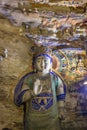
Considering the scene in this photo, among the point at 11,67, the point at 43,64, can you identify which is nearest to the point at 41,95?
the point at 43,64

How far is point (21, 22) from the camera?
398 cm

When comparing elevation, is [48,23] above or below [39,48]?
above

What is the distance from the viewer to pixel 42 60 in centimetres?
401

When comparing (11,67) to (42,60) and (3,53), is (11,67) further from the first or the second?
(42,60)

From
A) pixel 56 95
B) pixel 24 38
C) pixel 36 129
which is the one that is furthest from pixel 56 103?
pixel 24 38

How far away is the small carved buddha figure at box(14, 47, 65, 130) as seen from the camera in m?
3.75

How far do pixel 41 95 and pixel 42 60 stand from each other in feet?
1.88

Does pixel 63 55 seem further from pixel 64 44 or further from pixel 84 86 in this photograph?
pixel 84 86

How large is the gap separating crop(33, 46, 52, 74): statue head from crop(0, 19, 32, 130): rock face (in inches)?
4.5

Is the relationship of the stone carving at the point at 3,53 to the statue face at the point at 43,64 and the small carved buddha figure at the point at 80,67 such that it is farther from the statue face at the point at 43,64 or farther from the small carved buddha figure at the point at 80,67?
the small carved buddha figure at the point at 80,67

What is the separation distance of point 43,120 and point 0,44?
4.49 feet

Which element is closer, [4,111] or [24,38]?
[4,111]

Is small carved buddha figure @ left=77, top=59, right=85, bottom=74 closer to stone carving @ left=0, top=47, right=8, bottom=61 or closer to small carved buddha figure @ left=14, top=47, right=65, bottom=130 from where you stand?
small carved buddha figure @ left=14, top=47, right=65, bottom=130

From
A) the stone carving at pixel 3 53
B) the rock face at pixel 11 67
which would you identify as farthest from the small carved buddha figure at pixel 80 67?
the stone carving at pixel 3 53
